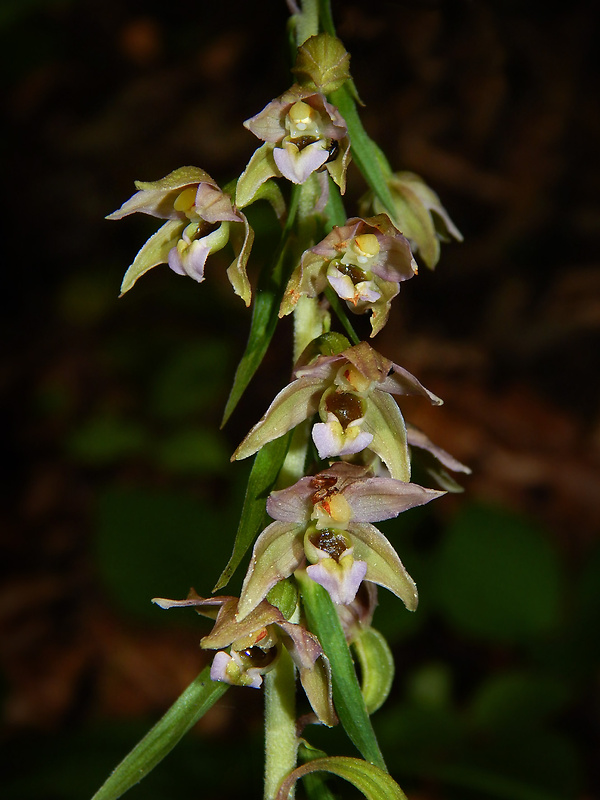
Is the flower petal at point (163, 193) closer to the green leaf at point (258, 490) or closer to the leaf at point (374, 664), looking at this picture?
the green leaf at point (258, 490)

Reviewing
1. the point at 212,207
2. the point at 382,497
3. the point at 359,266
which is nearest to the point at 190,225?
the point at 212,207

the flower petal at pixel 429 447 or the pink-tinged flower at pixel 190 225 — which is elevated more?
the pink-tinged flower at pixel 190 225

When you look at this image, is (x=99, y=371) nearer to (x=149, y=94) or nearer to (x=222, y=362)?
(x=222, y=362)

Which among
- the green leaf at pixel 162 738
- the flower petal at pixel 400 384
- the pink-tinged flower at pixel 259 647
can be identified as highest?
the flower petal at pixel 400 384

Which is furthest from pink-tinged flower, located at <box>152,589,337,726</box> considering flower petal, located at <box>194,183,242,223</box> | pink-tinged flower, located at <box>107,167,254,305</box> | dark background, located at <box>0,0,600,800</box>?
dark background, located at <box>0,0,600,800</box>

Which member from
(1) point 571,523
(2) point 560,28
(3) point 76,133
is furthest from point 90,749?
(2) point 560,28

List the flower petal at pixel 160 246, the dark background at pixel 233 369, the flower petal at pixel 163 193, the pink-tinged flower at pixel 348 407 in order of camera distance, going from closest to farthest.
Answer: the pink-tinged flower at pixel 348 407 → the flower petal at pixel 163 193 → the flower petal at pixel 160 246 → the dark background at pixel 233 369

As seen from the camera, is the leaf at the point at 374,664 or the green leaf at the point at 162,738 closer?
the green leaf at the point at 162,738

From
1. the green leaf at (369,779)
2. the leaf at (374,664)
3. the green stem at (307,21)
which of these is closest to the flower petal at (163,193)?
the green stem at (307,21)

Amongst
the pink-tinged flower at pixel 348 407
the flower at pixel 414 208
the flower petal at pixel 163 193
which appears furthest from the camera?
the flower at pixel 414 208
